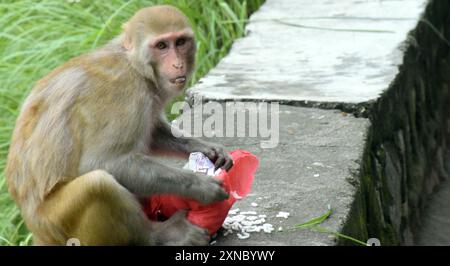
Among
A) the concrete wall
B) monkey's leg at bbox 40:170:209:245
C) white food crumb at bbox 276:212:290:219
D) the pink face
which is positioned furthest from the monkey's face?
the concrete wall

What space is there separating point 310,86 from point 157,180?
2.28 m

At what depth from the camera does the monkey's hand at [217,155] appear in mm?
4910

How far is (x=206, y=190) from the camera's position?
179 inches

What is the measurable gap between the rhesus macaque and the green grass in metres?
2.37

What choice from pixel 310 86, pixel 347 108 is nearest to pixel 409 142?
pixel 310 86

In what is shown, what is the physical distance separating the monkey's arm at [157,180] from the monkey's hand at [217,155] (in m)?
0.32

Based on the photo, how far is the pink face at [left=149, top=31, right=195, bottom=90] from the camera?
4.79 meters

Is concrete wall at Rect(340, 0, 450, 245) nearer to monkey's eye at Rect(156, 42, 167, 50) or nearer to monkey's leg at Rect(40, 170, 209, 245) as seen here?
monkey's leg at Rect(40, 170, 209, 245)

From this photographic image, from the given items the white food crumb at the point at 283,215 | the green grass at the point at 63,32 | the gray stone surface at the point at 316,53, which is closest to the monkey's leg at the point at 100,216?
the white food crumb at the point at 283,215

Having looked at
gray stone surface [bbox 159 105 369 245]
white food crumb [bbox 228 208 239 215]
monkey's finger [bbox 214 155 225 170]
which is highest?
monkey's finger [bbox 214 155 225 170]

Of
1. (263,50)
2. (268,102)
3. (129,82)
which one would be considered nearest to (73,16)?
(263,50)

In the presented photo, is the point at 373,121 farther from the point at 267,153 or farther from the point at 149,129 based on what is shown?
the point at 149,129

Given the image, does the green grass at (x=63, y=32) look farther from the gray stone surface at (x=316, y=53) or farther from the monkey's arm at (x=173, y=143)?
the monkey's arm at (x=173, y=143)

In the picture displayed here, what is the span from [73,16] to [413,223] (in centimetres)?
300
